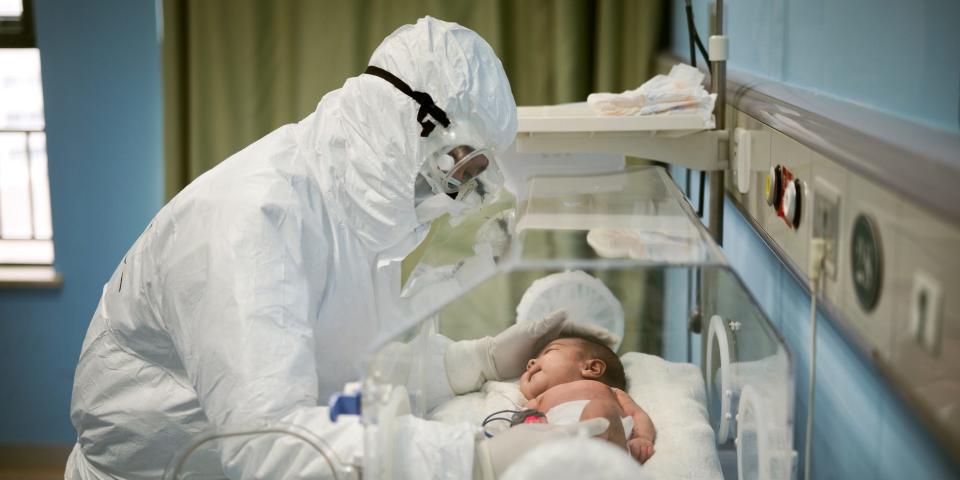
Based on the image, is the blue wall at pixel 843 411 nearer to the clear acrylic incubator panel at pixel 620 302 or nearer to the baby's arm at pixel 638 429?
the clear acrylic incubator panel at pixel 620 302

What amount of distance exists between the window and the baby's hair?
2.68 m

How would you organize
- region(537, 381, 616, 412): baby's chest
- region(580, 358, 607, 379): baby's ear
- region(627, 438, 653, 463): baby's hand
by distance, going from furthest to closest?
region(580, 358, 607, 379): baby's ear → region(537, 381, 616, 412): baby's chest → region(627, 438, 653, 463): baby's hand

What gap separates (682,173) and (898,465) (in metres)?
1.82

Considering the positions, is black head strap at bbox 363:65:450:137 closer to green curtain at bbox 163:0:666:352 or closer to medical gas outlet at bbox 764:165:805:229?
medical gas outlet at bbox 764:165:805:229

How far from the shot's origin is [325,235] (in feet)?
5.44

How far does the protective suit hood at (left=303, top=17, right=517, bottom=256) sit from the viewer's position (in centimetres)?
164

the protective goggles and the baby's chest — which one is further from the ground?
the protective goggles

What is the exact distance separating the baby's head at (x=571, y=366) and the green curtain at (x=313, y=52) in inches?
67.9

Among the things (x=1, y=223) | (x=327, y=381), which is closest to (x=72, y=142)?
(x=1, y=223)

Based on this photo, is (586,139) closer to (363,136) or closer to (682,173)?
(363,136)

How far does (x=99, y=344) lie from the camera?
172 cm

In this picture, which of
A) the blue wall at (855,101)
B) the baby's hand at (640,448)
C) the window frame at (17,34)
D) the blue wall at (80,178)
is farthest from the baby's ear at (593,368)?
the window frame at (17,34)

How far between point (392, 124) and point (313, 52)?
6.24ft

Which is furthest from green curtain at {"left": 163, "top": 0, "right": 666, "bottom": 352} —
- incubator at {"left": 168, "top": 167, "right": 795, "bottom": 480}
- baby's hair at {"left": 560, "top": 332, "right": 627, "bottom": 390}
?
baby's hair at {"left": 560, "top": 332, "right": 627, "bottom": 390}
